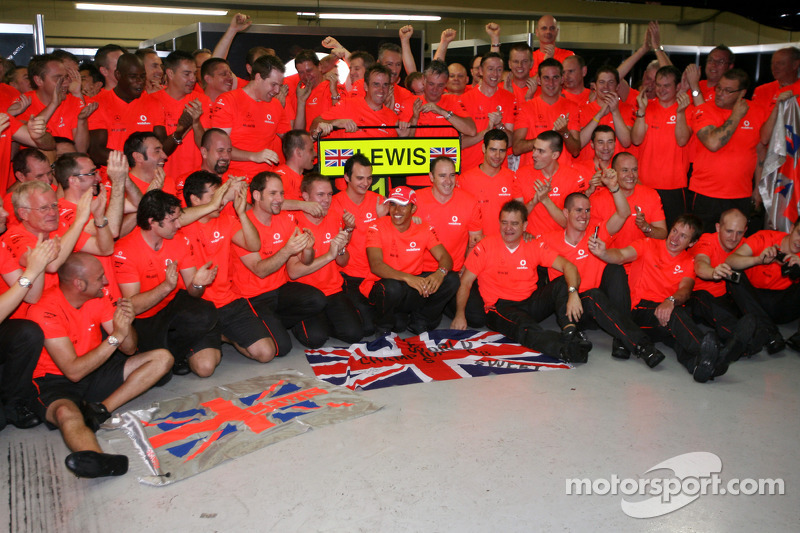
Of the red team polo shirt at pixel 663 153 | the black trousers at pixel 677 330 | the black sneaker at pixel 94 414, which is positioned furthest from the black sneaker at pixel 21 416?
the red team polo shirt at pixel 663 153

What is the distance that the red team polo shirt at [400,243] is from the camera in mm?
5930

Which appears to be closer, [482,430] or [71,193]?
[482,430]

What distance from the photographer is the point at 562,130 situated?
21.9 feet

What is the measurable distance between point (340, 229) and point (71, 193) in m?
2.11

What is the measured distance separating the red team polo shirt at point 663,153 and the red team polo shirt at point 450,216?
6.14 ft

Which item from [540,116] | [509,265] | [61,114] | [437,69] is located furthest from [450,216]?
[61,114]

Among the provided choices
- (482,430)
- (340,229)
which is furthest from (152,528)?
(340,229)

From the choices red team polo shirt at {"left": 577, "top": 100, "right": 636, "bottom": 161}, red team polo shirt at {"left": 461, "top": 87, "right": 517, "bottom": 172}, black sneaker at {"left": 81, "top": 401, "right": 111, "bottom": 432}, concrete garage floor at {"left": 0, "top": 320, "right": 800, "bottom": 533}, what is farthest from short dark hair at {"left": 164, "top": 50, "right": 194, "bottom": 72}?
red team polo shirt at {"left": 577, "top": 100, "right": 636, "bottom": 161}

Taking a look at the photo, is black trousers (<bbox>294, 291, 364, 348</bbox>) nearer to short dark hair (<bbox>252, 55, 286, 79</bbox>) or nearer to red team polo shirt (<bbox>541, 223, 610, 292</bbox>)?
red team polo shirt (<bbox>541, 223, 610, 292</bbox>)

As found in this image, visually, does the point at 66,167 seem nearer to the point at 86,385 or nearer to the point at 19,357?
the point at 19,357

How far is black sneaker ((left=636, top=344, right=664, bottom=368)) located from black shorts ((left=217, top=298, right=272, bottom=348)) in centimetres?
272

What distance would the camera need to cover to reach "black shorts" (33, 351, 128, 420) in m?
3.96

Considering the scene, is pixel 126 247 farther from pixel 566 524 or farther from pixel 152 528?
pixel 566 524

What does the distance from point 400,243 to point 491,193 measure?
1054 millimetres
